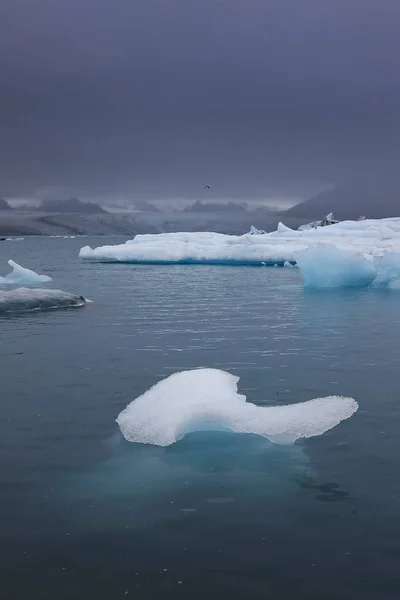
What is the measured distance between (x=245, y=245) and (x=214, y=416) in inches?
1605

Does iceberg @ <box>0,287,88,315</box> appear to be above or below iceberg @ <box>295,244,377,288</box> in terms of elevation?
below

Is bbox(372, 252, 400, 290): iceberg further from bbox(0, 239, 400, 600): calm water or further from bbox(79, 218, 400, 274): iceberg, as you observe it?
bbox(0, 239, 400, 600): calm water

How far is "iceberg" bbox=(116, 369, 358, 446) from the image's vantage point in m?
8.05

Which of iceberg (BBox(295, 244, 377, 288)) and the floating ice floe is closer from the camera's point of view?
iceberg (BBox(295, 244, 377, 288))

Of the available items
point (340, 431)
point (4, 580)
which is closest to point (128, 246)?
point (340, 431)

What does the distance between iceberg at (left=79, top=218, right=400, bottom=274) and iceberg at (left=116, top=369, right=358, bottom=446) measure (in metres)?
34.6

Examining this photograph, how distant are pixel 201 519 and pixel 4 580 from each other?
180 cm

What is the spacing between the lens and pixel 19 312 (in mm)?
21594

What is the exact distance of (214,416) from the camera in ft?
26.4

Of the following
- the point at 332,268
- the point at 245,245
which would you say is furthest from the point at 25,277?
the point at 245,245

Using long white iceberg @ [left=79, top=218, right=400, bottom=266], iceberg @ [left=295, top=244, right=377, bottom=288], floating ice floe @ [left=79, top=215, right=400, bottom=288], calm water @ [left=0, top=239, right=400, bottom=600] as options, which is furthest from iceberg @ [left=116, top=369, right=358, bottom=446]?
long white iceberg @ [left=79, top=218, right=400, bottom=266]

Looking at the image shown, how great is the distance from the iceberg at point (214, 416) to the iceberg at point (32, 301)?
13246 millimetres

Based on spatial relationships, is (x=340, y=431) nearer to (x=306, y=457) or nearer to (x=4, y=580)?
(x=306, y=457)

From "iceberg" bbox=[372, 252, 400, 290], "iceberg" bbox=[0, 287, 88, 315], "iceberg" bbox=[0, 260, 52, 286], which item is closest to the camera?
"iceberg" bbox=[0, 287, 88, 315]
